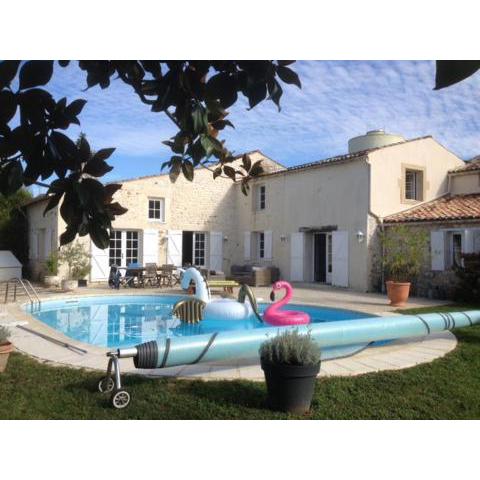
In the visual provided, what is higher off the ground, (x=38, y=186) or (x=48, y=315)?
(x=38, y=186)

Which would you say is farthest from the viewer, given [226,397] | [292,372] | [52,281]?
[52,281]

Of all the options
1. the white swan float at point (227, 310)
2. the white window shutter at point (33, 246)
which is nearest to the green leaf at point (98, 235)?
the white swan float at point (227, 310)

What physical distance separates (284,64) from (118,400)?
319 centimetres

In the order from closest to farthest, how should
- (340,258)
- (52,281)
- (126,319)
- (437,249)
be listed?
1. (126,319)
2. (437,249)
3. (52,281)
4. (340,258)

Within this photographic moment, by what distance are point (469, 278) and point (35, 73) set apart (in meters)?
12.8

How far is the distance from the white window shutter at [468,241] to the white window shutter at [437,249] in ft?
2.35

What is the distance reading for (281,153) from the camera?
6.52 metres

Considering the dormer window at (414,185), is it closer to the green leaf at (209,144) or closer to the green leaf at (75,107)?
the green leaf at (209,144)

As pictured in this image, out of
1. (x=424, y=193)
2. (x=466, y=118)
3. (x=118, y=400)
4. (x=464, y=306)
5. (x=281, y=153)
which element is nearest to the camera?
(x=118, y=400)

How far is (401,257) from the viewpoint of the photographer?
41.6 feet

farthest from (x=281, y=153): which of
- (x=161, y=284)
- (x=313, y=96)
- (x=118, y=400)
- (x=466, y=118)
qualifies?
(x=161, y=284)

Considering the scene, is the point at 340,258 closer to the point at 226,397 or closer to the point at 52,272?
the point at 52,272

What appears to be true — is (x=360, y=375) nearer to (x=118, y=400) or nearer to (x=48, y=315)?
Answer: (x=118, y=400)

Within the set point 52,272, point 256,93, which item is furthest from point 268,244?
point 256,93
